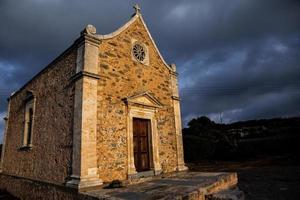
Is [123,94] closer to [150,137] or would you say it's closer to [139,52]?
[150,137]

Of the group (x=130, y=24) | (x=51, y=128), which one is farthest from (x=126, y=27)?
(x=51, y=128)

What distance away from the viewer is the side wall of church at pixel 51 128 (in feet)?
22.3

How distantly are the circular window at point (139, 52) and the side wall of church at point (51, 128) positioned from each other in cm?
250

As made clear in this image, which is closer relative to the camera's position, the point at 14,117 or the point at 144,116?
the point at 144,116

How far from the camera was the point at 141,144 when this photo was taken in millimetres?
8062

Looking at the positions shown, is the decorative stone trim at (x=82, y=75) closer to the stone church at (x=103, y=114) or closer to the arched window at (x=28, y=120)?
the stone church at (x=103, y=114)

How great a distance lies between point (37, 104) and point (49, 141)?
246 cm

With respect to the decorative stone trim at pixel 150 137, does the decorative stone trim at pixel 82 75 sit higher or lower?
higher

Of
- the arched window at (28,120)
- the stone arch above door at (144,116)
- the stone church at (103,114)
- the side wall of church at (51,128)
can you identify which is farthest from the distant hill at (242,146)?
the side wall of church at (51,128)

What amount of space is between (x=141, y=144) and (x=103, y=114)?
2.19 metres

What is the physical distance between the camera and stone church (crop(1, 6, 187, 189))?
248 inches

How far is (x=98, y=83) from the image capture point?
6.83 meters

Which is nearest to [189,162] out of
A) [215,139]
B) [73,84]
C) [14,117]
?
[215,139]

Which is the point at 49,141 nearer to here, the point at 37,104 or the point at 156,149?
the point at 37,104
